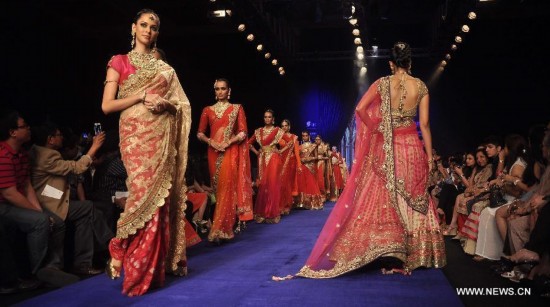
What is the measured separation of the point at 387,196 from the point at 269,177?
13.3 feet

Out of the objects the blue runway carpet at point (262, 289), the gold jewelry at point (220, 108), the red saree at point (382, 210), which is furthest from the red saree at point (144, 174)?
the gold jewelry at point (220, 108)

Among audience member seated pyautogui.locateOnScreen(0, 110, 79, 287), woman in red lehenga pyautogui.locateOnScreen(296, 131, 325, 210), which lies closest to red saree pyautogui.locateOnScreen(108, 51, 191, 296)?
audience member seated pyautogui.locateOnScreen(0, 110, 79, 287)

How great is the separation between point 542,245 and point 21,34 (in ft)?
20.2

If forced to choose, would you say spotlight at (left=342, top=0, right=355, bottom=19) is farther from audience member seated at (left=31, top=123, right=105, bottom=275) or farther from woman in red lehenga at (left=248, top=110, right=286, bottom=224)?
audience member seated at (left=31, top=123, right=105, bottom=275)

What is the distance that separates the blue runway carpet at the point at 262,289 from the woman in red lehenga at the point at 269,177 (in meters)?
3.06

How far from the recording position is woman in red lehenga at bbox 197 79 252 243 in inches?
202

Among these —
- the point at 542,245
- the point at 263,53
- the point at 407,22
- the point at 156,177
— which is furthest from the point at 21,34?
the point at 407,22

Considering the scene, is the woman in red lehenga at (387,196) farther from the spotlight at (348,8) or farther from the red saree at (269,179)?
the spotlight at (348,8)

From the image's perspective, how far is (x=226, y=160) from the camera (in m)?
5.21

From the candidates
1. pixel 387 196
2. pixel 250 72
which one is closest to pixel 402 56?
pixel 387 196

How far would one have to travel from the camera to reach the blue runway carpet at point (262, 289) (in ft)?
8.85

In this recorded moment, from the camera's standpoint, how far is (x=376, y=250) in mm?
3350

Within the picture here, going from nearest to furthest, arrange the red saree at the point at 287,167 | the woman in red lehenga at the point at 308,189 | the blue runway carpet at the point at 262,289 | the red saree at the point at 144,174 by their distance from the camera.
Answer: the blue runway carpet at the point at 262,289, the red saree at the point at 144,174, the red saree at the point at 287,167, the woman in red lehenga at the point at 308,189

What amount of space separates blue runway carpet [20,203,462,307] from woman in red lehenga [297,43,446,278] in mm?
134
